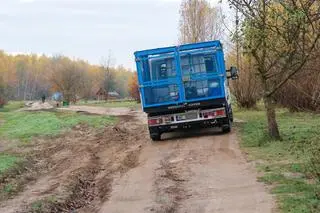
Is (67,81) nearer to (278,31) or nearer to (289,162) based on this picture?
(278,31)

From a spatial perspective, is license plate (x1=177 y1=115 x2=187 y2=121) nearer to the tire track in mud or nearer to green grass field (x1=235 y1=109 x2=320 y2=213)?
the tire track in mud

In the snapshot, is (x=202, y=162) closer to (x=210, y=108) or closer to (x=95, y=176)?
(x=95, y=176)

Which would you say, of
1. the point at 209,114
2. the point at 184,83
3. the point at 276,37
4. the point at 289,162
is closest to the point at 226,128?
the point at 209,114

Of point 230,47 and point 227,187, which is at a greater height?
point 230,47

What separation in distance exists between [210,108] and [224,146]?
2.67 meters

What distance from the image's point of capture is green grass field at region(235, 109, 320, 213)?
8.72m

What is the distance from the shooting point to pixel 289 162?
12.6m

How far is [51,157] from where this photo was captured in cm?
1725

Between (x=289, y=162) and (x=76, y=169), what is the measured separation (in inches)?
208

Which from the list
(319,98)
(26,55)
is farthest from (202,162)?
(26,55)

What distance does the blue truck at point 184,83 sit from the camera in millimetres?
18609

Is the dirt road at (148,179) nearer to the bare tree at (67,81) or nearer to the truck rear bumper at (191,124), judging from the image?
the truck rear bumper at (191,124)

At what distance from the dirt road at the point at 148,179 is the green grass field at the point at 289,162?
32 centimetres

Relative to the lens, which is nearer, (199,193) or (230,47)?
(199,193)
